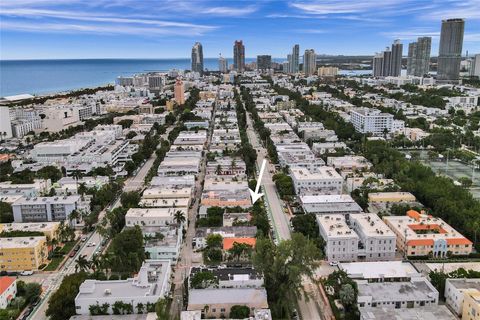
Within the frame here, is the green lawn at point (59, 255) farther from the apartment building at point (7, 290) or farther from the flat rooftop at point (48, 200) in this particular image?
the flat rooftop at point (48, 200)

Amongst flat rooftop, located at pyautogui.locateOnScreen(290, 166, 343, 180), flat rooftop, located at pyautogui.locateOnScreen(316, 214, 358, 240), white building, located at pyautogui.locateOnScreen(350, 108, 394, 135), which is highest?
white building, located at pyautogui.locateOnScreen(350, 108, 394, 135)

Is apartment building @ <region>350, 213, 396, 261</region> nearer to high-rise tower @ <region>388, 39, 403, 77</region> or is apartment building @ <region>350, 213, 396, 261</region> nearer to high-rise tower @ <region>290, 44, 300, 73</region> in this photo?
high-rise tower @ <region>388, 39, 403, 77</region>

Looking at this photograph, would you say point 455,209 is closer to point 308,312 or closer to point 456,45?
point 308,312

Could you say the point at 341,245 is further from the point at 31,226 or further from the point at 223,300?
the point at 31,226

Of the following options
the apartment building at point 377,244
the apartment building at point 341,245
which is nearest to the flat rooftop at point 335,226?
the apartment building at point 341,245

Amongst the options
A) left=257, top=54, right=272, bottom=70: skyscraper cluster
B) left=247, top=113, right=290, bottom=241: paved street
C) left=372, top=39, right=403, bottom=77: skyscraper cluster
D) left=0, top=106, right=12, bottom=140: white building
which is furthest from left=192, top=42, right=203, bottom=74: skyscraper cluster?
left=247, top=113, right=290, bottom=241: paved street

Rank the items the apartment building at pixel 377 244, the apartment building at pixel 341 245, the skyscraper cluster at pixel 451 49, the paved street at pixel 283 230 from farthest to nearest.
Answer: the skyscraper cluster at pixel 451 49, the apartment building at pixel 377 244, the apartment building at pixel 341 245, the paved street at pixel 283 230

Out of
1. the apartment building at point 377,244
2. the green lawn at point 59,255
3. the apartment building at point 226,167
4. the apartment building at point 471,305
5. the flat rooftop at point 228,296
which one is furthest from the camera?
the apartment building at point 226,167
